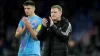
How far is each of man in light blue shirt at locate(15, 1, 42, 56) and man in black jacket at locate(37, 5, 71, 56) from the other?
0.50 meters

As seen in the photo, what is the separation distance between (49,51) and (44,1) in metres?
7.97

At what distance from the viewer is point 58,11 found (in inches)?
274

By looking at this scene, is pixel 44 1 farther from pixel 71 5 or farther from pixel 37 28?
pixel 37 28

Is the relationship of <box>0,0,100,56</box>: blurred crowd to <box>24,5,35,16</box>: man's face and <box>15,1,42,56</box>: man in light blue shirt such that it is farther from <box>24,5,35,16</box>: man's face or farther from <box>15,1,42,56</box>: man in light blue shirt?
<box>24,5,35,16</box>: man's face

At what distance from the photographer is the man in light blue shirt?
7.50m

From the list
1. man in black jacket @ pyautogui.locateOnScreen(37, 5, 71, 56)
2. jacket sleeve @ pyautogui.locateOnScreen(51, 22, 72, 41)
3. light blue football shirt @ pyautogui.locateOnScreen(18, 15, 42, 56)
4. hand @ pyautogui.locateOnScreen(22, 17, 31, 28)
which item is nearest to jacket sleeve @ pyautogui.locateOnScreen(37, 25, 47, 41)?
man in black jacket @ pyautogui.locateOnScreen(37, 5, 71, 56)

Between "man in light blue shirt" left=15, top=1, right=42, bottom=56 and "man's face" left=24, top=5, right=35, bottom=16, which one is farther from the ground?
"man's face" left=24, top=5, right=35, bottom=16

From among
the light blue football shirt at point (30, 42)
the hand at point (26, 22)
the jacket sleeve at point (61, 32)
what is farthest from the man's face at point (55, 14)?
the light blue football shirt at point (30, 42)

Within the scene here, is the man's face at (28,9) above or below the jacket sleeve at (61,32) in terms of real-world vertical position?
above

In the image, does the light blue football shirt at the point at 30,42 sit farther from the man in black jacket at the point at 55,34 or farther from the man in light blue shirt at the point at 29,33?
the man in black jacket at the point at 55,34

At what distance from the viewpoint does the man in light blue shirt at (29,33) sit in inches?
295

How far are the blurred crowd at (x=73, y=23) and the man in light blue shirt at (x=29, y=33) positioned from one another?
Result: 533cm

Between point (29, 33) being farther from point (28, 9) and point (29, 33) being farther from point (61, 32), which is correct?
point (61, 32)

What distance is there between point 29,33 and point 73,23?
275 inches
